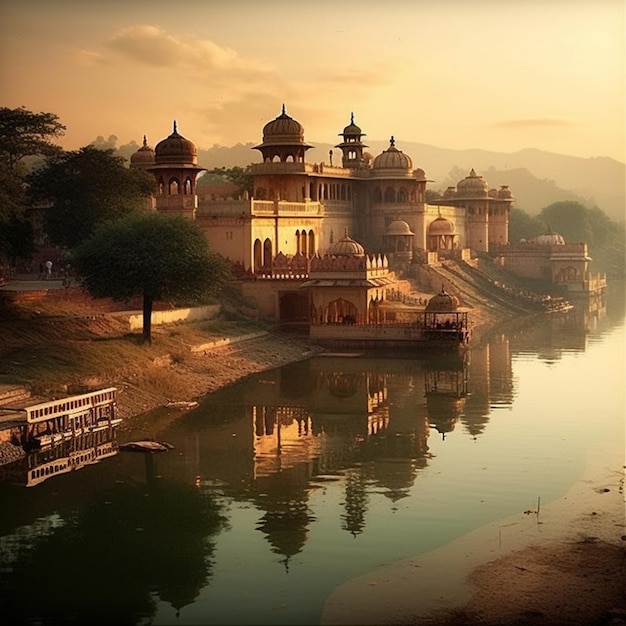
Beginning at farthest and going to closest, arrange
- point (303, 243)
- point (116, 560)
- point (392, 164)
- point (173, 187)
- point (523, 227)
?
point (523, 227) → point (392, 164) → point (303, 243) → point (173, 187) → point (116, 560)

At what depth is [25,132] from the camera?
36.7 m

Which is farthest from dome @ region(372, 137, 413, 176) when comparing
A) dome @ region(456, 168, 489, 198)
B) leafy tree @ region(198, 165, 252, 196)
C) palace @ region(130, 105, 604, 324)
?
dome @ region(456, 168, 489, 198)

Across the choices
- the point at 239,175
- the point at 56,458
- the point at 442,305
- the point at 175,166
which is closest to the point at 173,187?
the point at 175,166

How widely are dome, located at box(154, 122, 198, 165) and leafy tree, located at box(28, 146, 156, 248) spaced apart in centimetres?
500

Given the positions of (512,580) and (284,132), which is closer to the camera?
(512,580)

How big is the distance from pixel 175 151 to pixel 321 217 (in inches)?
284

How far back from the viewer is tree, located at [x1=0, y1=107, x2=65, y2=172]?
3572 cm

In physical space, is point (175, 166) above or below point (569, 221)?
above

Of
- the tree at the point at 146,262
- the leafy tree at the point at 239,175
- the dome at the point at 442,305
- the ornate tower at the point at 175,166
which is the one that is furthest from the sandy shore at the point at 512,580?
the leafy tree at the point at 239,175

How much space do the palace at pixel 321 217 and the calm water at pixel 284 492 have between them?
8.04 m

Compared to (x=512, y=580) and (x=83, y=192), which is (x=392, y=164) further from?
(x=512, y=580)

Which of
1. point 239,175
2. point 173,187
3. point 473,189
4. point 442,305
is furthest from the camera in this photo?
point 473,189

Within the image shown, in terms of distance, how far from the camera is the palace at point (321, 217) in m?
34.8

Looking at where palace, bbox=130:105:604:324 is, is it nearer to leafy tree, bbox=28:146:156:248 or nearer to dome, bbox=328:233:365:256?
dome, bbox=328:233:365:256
